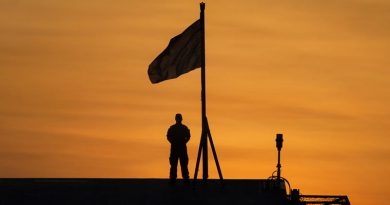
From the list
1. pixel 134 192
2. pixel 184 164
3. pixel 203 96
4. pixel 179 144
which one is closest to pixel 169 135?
pixel 179 144

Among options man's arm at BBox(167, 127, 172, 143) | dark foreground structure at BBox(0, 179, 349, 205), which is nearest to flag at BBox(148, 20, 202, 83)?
man's arm at BBox(167, 127, 172, 143)

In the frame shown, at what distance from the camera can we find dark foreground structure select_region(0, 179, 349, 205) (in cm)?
4409

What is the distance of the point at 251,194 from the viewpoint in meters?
46.8

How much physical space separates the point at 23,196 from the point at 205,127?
6.11m

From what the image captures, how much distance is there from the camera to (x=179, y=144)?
48.4m

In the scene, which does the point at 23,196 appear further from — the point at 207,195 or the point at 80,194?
the point at 207,195

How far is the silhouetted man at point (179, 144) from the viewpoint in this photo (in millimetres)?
48219

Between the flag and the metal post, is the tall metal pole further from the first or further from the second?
the flag

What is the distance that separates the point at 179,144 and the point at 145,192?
2065 mm

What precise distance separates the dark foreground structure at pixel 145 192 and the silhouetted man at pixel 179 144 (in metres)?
0.62

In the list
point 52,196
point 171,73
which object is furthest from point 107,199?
point 171,73

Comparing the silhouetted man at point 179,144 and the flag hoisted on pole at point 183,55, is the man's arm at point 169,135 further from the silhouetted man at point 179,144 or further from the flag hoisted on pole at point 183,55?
the flag hoisted on pole at point 183,55

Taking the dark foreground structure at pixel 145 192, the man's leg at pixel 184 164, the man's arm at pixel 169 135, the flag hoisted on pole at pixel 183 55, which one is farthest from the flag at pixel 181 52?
the dark foreground structure at pixel 145 192

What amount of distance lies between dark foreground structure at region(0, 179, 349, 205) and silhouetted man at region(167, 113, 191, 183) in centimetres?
62
